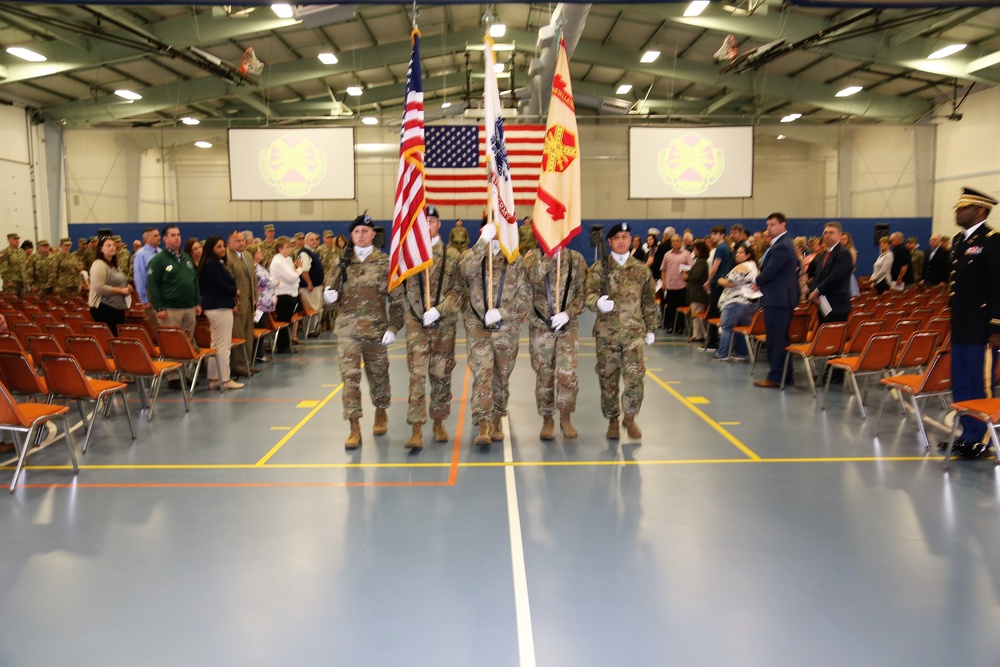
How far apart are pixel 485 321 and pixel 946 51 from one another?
589 inches

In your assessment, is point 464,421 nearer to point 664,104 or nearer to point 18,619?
point 18,619

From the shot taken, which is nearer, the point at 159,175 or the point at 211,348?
the point at 211,348

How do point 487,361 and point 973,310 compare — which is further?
point 487,361

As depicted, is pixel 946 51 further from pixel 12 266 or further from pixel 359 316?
pixel 12 266

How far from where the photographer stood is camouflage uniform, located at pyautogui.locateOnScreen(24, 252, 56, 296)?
1422 cm

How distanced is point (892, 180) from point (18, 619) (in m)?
25.6

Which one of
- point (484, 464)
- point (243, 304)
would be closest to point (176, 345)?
point (243, 304)

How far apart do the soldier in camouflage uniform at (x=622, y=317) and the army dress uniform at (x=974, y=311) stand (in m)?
2.22

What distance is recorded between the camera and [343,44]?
734 inches

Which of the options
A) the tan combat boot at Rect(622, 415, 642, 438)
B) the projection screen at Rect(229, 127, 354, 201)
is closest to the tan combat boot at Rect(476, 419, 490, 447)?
the tan combat boot at Rect(622, 415, 642, 438)

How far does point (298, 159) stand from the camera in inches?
656

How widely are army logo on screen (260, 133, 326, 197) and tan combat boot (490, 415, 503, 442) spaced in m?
12.1

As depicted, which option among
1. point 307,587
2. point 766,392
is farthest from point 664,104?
point 307,587

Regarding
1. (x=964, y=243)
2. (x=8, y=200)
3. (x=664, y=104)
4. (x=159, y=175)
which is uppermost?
(x=664, y=104)
